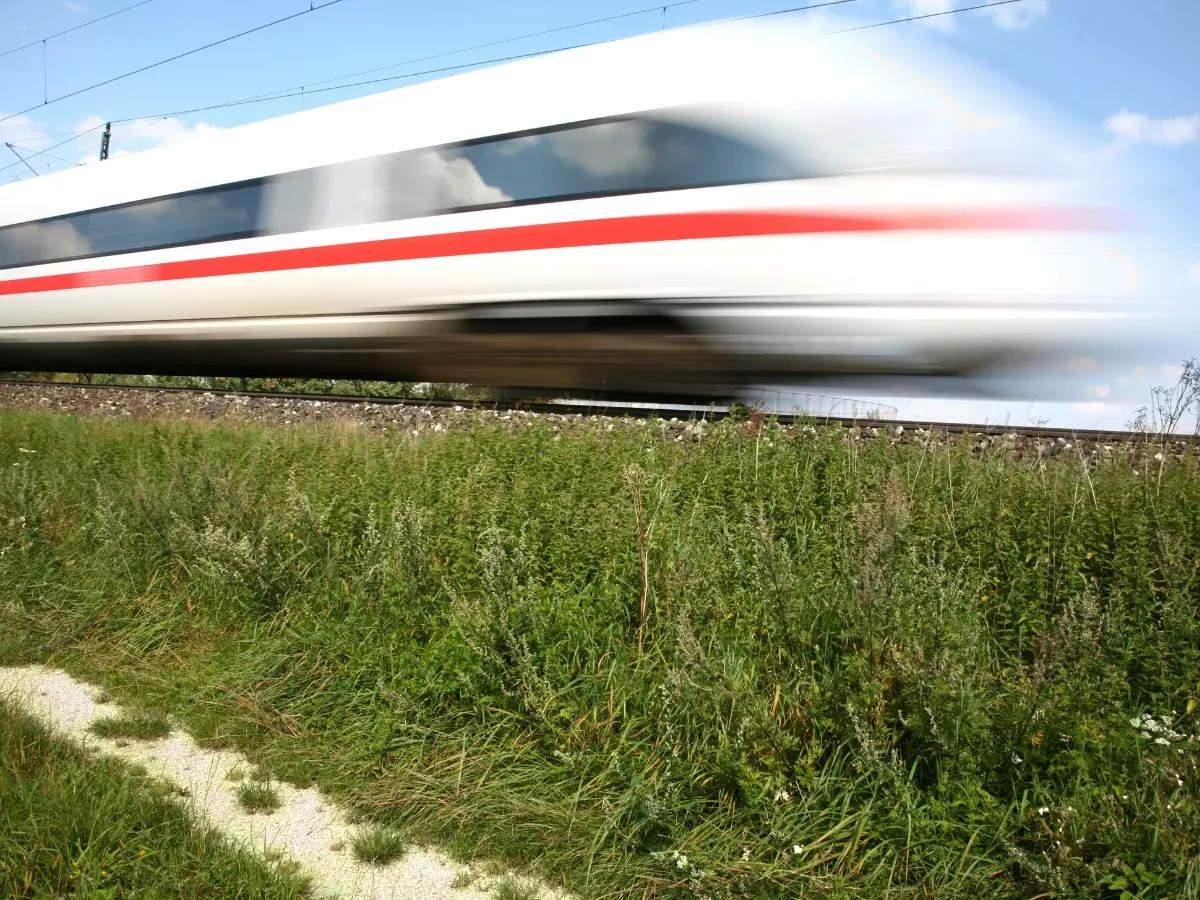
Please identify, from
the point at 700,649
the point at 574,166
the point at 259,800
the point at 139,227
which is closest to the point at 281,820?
the point at 259,800

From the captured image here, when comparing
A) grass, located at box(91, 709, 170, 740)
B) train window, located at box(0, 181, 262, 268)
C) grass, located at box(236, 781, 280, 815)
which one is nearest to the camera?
grass, located at box(236, 781, 280, 815)

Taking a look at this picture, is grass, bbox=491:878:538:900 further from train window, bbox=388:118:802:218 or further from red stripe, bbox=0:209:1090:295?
train window, bbox=388:118:802:218

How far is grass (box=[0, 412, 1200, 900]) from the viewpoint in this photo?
9.32ft

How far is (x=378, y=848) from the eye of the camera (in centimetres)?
307

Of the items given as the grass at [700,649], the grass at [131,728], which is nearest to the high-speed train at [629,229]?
the grass at [700,649]

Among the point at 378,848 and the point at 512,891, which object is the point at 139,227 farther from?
the point at 512,891

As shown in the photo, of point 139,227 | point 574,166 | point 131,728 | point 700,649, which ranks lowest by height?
point 131,728

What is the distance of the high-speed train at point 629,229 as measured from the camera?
6.86 metres

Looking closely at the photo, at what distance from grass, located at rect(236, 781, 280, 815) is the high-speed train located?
5.32 m

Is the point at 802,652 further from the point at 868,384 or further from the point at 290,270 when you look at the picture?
the point at 290,270

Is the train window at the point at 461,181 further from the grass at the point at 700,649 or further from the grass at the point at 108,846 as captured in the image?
the grass at the point at 108,846

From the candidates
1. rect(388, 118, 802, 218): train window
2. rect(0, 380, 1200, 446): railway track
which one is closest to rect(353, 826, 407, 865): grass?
rect(0, 380, 1200, 446): railway track

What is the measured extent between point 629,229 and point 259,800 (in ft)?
18.6

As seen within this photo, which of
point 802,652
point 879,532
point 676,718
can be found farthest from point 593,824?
point 879,532
